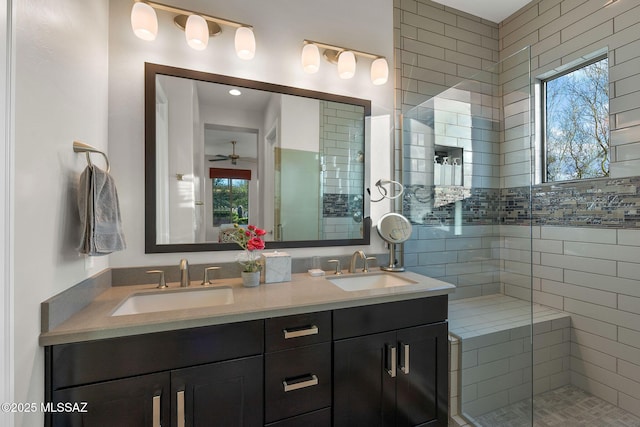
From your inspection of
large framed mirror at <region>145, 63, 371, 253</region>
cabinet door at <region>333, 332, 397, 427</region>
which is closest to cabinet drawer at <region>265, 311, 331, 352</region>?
cabinet door at <region>333, 332, 397, 427</region>

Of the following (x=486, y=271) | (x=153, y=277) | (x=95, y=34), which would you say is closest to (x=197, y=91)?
(x=95, y=34)

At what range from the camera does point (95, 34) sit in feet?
4.26

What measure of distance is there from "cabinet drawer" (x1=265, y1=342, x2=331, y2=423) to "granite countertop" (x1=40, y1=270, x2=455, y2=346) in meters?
0.18

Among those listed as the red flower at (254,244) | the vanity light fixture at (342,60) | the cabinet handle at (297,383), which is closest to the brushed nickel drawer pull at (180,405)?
the cabinet handle at (297,383)

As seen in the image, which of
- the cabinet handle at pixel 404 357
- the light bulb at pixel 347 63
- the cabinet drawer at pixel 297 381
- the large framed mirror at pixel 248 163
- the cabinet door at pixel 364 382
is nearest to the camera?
the cabinet drawer at pixel 297 381

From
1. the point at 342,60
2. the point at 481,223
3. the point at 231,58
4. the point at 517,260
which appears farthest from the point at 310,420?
the point at 342,60

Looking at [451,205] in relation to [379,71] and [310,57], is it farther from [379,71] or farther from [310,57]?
[310,57]

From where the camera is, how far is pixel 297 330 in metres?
1.21

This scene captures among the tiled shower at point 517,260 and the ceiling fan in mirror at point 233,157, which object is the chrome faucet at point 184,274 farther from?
the tiled shower at point 517,260

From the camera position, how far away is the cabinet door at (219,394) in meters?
1.03

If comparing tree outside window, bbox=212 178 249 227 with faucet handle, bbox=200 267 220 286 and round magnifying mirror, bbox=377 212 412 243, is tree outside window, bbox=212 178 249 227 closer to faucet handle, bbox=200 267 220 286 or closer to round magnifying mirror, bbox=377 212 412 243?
faucet handle, bbox=200 267 220 286

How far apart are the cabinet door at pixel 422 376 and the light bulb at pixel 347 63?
5.23 feet

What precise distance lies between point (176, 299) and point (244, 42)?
1422mm

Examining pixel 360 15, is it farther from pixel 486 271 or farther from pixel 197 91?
pixel 486 271
